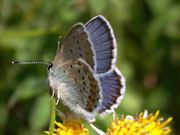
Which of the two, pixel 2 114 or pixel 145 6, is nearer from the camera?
pixel 2 114

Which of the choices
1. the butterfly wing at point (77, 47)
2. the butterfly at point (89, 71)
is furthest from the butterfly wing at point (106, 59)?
the butterfly wing at point (77, 47)

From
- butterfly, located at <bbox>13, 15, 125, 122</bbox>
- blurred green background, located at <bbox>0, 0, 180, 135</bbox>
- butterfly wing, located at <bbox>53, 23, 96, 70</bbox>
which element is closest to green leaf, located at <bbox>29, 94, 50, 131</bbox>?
blurred green background, located at <bbox>0, 0, 180, 135</bbox>

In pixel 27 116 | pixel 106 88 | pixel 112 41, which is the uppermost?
pixel 112 41

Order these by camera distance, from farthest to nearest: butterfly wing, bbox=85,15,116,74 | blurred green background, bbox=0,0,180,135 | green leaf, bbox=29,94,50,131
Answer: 1. blurred green background, bbox=0,0,180,135
2. green leaf, bbox=29,94,50,131
3. butterfly wing, bbox=85,15,116,74

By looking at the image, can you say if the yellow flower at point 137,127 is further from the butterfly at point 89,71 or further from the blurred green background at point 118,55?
the blurred green background at point 118,55

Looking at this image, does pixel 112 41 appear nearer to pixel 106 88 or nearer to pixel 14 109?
pixel 106 88

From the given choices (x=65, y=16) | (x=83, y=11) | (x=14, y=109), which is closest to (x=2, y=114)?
(x=14, y=109)

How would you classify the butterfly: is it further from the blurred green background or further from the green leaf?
the green leaf
